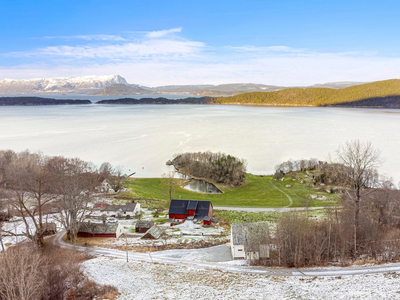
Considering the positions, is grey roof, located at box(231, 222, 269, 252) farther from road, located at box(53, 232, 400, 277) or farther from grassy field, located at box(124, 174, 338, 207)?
grassy field, located at box(124, 174, 338, 207)

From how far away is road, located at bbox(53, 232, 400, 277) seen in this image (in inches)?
682

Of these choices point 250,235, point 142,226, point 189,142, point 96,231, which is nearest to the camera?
point 250,235

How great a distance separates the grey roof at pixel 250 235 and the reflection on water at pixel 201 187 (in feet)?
95.8

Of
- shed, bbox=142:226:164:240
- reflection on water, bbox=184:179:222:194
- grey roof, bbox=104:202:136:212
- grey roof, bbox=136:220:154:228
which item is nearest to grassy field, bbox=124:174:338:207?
reflection on water, bbox=184:179:222:194

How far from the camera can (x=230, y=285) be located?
16.7 m

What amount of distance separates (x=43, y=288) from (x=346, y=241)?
1813cm

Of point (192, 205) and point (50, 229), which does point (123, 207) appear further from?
point (50, 229)

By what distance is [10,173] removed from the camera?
4406 cm

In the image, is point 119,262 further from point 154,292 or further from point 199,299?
point 199,299

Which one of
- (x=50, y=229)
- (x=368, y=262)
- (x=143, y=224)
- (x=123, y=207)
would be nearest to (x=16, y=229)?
(x=50, y=229)

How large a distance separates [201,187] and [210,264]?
34.1 m

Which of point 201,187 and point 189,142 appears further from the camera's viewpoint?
point 189,142

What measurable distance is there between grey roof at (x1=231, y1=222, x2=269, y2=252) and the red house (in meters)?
12.5

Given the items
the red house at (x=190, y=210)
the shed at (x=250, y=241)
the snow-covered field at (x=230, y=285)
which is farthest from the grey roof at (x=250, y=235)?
the red house at (x=190, y=210)
